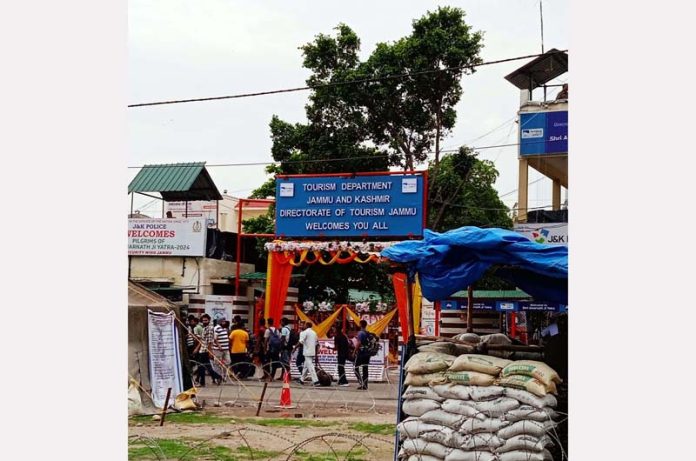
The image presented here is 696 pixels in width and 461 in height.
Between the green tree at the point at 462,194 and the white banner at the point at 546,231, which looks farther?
the green tree at the point at 462,194

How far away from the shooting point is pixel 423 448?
25.3 ft

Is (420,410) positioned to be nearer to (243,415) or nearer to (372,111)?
(243,415)

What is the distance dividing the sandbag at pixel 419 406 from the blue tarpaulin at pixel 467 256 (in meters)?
1.20

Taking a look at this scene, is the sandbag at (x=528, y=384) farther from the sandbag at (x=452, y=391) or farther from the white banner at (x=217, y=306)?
the white banner at (x=217, y=306)

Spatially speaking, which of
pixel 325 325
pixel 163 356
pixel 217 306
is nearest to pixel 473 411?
pixel 163 356

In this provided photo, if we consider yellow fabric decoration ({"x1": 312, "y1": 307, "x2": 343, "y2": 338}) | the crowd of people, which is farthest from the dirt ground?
yellow fabric decoration ({"x1": 312, "y1": 307, "x2": 343, "y2": 338})

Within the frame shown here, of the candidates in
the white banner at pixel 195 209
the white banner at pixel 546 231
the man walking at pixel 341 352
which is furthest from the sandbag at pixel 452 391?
the white banner at pixel 195 209

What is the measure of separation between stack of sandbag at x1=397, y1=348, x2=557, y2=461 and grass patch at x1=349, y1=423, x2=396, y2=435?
4516 mm

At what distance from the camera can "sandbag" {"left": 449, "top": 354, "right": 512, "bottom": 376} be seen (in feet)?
24.7

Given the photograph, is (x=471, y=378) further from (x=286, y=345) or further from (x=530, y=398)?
(x=286, y=345)

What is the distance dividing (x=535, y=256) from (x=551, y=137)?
17072 mm

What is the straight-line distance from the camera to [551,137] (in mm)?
24078

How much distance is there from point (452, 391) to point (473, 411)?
0.82ft

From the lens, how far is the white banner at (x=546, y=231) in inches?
910
